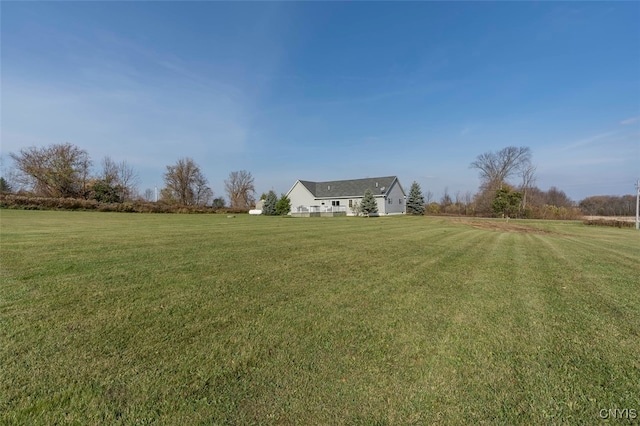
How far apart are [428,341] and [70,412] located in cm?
315

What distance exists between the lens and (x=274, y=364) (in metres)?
2.50

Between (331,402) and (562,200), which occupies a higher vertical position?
(562,200)

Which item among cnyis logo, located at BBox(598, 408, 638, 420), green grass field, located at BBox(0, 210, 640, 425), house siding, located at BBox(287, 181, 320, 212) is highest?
house siding, located at BBox(287, 181, 320, 212)

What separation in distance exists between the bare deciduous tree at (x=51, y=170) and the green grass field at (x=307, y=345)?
3685 cm

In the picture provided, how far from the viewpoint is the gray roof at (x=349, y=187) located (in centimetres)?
3803

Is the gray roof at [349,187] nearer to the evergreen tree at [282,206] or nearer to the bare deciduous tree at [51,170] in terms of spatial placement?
the evergreen tree at [282,206]

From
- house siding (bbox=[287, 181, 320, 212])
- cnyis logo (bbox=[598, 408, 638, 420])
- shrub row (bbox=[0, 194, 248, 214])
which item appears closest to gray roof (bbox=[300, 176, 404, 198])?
house siding (bbox=[287, 181, 320, 212])

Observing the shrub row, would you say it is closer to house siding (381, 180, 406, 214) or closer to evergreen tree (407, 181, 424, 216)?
house siding (381, 180, 406, 214)

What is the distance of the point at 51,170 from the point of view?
31922mm

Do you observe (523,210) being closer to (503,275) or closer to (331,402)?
(503,275)

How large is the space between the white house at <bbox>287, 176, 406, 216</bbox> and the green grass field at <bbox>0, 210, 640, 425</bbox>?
30857mm

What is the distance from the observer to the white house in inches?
1443

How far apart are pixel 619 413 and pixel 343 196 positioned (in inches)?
1487

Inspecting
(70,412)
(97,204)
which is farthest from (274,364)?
(97,204)
